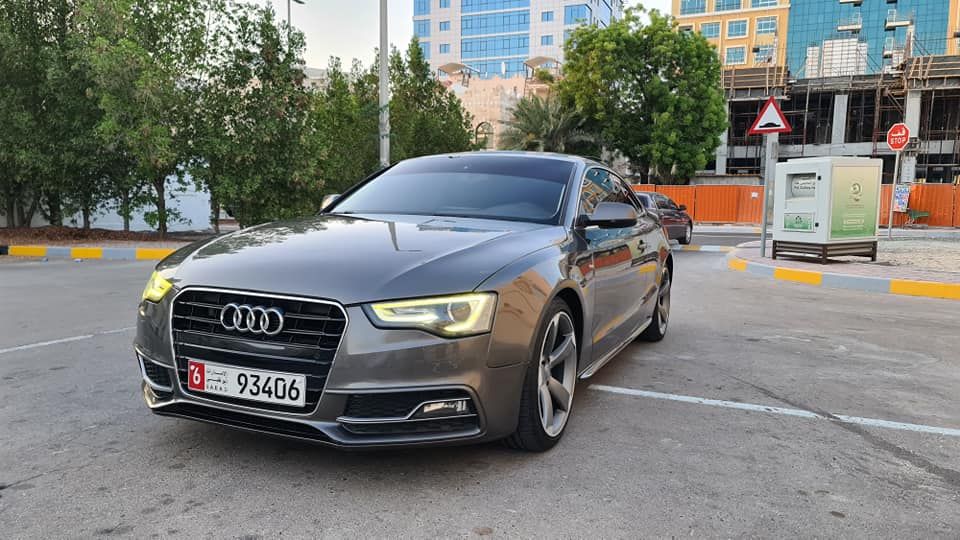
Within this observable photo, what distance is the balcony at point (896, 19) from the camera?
217 feet

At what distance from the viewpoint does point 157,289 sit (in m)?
3.08

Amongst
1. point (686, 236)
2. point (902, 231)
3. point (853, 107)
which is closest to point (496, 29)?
point (853, 107)

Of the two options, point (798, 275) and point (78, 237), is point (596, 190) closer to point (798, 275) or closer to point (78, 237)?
point (798, 275)

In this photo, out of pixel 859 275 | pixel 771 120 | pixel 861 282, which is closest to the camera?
pixel 861 282

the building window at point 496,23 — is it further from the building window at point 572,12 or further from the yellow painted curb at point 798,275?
the yellow painted curb at point 798,275

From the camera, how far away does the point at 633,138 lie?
37531mm

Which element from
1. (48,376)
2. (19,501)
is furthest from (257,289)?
(48,376)

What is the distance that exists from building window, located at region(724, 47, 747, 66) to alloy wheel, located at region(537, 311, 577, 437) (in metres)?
69.0

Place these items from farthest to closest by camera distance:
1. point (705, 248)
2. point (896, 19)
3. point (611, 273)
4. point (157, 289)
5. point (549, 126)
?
point (896, 19) < point (549, 126) < point (705, 248) < point (611, 273) < point (157, 289)

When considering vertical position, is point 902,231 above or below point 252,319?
below

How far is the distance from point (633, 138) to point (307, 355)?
36672mm

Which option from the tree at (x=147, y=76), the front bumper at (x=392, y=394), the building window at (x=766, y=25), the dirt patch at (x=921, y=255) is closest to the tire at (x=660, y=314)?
the front bumper at (x=392, y=394)

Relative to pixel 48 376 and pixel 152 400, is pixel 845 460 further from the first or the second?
pixel 48 376

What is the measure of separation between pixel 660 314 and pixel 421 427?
3646mm
